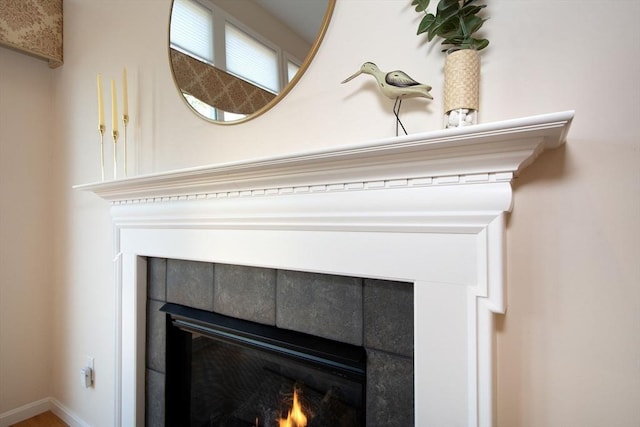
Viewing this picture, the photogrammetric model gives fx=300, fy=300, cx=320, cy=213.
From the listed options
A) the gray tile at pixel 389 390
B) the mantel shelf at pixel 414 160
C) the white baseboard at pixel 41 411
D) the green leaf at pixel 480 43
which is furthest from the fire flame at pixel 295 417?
the white baseboard at pixel 41 411

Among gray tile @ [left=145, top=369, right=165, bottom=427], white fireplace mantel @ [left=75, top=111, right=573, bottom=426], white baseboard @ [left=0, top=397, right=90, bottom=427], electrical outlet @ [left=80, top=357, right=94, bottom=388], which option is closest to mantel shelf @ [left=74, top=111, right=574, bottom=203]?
white fireplace mantel @ [left=75, top=111, right=573, bottom=426]

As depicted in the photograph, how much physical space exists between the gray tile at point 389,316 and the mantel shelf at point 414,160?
0.89 feet

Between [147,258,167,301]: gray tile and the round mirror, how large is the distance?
0.65 meters

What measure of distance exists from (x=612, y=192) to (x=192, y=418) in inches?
61.6

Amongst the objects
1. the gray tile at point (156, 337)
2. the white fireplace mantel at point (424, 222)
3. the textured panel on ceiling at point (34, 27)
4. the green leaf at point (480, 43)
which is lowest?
the gray tile at point (156, 337)

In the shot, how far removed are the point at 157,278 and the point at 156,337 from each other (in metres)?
0.25

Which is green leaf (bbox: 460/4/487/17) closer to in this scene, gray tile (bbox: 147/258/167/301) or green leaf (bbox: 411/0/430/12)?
green leaf (bbox: 411/0/430/12)

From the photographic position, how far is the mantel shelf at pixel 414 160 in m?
0.50

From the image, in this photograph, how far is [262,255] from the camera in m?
0.89

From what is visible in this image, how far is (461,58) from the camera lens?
1.99ft

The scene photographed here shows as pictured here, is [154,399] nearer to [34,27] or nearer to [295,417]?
[295,417]

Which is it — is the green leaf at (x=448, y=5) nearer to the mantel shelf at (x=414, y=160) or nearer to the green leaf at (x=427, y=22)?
the green leaf at (x=427, y=22)

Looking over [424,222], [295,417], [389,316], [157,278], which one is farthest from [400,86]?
[157,278]

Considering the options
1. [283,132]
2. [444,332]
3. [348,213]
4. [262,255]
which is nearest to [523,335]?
[444,332]
